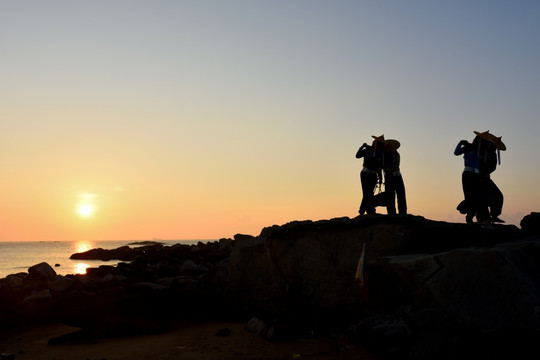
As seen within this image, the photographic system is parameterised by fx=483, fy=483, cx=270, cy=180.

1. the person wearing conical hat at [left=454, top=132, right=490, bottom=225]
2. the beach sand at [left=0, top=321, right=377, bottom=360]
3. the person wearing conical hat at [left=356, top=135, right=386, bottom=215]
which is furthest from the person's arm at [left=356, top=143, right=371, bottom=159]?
the beach sand at [left=0, top=321, right=377, bottom=360]

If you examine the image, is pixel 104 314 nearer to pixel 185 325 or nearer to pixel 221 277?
pixel 185 325

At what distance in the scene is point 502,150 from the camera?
11.6 m

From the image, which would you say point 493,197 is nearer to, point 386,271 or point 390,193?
point 390,193

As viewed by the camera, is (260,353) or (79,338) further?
(79,338)

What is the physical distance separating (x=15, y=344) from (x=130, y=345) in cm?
298

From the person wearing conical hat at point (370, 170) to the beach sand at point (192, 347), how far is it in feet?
15.0

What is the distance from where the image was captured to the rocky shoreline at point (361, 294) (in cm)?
667

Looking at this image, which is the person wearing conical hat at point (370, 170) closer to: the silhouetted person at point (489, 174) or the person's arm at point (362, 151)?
the person's arm at point (362, 151)

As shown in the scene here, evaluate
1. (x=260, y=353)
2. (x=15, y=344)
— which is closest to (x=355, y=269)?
(x=260, y=353)

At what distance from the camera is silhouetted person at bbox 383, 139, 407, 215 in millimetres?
12375

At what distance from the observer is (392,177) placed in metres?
12.4

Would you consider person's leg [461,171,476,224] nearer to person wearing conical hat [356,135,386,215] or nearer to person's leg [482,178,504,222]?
person's leg [482,178,504,222]

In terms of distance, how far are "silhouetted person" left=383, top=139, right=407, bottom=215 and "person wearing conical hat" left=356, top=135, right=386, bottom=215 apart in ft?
0.50

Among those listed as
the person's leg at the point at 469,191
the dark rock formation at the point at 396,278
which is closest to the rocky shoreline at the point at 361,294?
the dark rock formation at the point at 396,278
